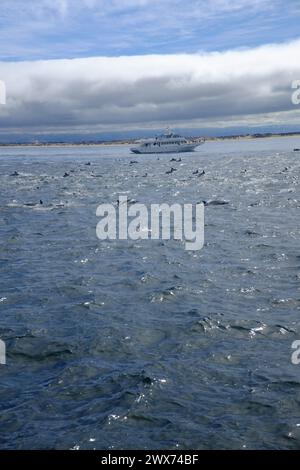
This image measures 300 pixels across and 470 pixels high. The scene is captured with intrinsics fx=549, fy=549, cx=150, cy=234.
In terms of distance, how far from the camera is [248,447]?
41.3 ft

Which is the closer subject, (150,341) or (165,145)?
(150,341)

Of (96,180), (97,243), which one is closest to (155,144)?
A: (96,180)

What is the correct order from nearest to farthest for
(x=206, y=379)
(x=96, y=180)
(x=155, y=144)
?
(x=206, y=379)
(x=96, y=180)
(x=155, y=144)

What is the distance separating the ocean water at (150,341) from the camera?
13.5m

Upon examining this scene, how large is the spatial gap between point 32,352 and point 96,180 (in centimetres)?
6933

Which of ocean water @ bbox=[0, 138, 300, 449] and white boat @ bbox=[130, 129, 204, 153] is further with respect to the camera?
white boat @ bbox=[130, 129, 204, 153]

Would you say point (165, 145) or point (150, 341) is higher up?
point (165, 145)

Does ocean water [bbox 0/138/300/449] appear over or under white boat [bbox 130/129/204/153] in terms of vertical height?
under

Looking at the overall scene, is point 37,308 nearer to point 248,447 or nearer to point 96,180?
point 248,447

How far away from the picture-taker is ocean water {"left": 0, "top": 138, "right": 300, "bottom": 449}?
530 inches

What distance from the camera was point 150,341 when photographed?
18703 mm

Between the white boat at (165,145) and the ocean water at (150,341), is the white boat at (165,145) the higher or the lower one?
the higher one

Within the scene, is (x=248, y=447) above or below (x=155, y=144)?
below

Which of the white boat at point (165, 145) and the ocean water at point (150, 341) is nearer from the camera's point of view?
the ocean water at point (150, 341)
